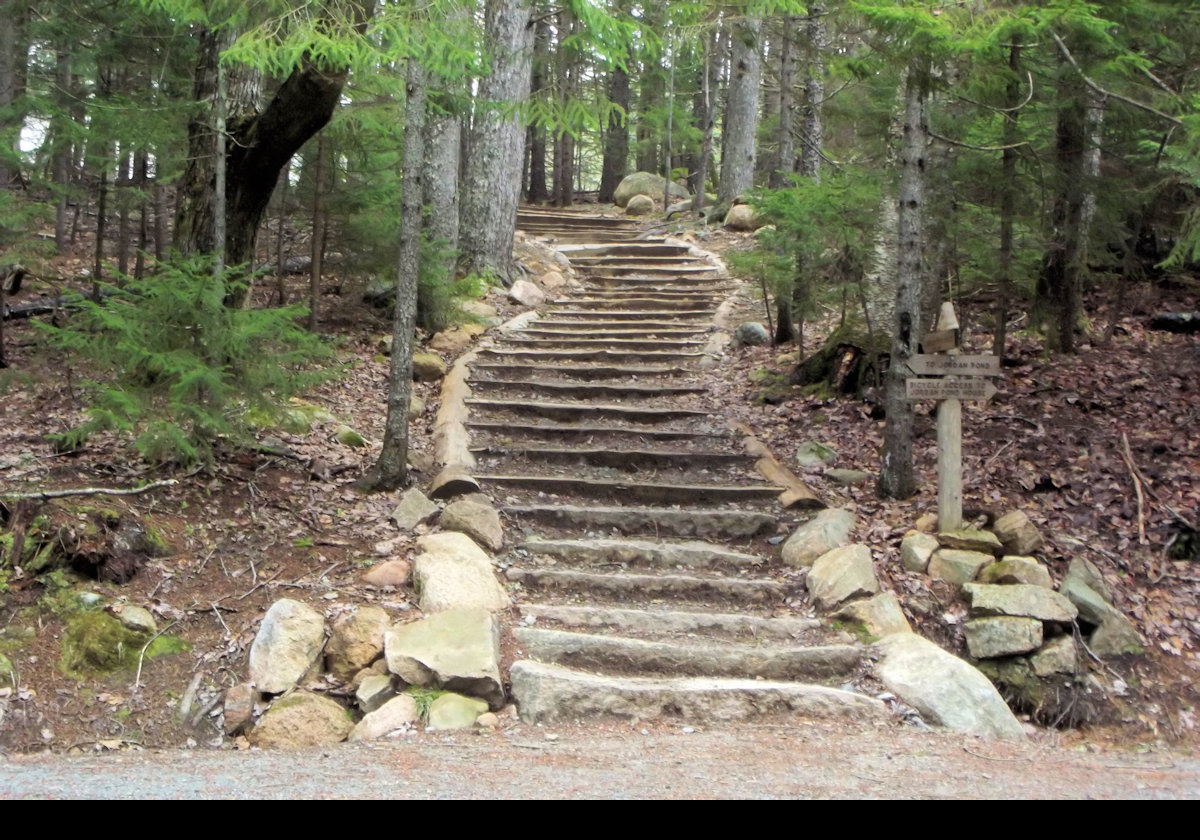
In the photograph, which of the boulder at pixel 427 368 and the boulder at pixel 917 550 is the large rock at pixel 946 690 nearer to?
the boulder at pixel 917 550

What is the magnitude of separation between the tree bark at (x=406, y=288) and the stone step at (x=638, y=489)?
2.96 feet

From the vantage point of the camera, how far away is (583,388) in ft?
36.3

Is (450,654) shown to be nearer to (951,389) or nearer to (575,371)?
(951,389)

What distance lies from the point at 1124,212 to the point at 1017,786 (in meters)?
7.60

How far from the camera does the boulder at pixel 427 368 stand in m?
11.4

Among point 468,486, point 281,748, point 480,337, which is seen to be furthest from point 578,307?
point 281,748

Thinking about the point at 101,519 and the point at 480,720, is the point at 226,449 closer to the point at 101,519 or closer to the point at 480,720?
the point at 101,519

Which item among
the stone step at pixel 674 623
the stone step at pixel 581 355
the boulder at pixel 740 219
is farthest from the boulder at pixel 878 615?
the boulder at pixel 740 219

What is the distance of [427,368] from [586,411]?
7.62 feet

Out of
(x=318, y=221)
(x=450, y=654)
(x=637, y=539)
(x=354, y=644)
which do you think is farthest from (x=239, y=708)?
(x=318, y=221)

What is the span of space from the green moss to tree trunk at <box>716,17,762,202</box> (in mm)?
17240

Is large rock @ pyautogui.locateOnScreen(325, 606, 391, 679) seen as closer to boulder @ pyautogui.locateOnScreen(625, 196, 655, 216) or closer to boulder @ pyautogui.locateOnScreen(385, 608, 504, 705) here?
boulder @ pyautogui.locateOnScreen(385, 608, 504, 705)

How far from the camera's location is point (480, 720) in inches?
206

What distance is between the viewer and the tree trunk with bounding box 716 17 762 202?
2038 centimetres
